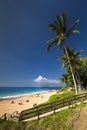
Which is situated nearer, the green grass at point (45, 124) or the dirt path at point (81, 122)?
the dirt path at point (81, 122)

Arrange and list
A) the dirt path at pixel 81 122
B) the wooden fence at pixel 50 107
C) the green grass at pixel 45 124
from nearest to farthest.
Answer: the dirt path at pixel 81 122, the green grass at pixel 45 124, the wooden fence at pixel 50 107

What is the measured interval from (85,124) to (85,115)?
1.27 meters

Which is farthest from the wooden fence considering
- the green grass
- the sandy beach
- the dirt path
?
the sandy beach

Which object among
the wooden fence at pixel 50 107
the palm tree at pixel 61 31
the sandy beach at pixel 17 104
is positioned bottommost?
the sandy beach at pixel 17 104

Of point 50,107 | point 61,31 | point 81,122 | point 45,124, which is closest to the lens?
point 81,122

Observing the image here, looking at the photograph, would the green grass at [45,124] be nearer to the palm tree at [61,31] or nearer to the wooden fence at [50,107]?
the wooden fence at [50,107]

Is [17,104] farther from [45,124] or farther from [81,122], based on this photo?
[81,122]

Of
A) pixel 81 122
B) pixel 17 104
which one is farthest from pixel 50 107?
pixel 17 104

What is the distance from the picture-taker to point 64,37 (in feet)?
90.1

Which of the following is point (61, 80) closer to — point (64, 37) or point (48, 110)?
point (64, 37)

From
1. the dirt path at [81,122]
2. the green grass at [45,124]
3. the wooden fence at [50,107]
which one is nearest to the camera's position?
the dirt path at [81,122]

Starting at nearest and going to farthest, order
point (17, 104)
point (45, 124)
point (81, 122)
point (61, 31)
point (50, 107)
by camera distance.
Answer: point (81, 122) → point (45, 124) → point (50, 107) → point (61, 31) → point (17, 104)

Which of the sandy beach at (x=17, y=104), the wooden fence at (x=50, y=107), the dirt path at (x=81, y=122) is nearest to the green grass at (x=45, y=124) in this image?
the dirt path at (x=81, y=122)

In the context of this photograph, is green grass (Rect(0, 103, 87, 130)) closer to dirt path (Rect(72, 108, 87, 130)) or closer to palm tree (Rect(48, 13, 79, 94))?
dirt path (Rect(72, 108, 87, 130))
